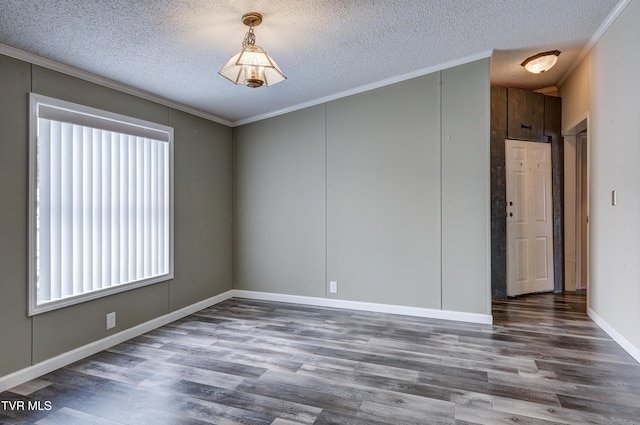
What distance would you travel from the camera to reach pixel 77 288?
9.30ft

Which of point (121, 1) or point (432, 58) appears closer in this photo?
point (121, 1)

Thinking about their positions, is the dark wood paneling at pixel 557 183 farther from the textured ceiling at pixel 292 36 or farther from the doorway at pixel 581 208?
the textured ceiling at pixel 292 36

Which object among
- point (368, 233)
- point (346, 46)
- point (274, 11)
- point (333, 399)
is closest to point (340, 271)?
point (368, 233)

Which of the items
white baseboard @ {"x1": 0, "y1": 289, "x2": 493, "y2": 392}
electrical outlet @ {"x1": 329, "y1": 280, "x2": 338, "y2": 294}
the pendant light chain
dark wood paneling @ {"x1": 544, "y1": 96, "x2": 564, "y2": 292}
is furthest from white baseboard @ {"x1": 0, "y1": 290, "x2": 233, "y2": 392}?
dark wood paneling @ {"x1": 544, "y1": 96, "x2": 564, "y2": 292}

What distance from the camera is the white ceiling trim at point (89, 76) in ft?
7.99

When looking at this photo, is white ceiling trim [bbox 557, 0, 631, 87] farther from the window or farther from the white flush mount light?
the window

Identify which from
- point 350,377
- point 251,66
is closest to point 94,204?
point 251,66

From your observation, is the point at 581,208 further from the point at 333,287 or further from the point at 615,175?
the point at 333,287

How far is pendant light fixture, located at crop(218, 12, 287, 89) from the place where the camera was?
7.38ft

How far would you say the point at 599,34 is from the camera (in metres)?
3.22

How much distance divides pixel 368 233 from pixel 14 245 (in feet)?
10.3

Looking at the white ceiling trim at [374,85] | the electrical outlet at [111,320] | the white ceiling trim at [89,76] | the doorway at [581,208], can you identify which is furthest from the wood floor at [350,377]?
the white ceiling trim at [374,85]

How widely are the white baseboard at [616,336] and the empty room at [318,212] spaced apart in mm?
24

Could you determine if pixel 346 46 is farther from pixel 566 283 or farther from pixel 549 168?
pixel 566 283
